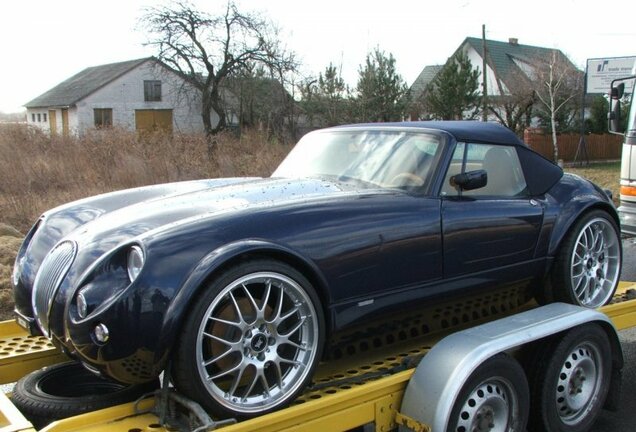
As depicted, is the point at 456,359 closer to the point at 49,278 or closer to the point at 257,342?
the point at 257,342

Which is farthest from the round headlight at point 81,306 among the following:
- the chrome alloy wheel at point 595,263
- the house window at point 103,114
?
the house window at point 103,114

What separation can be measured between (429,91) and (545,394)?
28.2m

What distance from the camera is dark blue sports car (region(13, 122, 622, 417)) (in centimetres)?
243

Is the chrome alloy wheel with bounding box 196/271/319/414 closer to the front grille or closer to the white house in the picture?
the front grille

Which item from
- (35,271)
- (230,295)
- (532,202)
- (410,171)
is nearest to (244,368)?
(230,295)

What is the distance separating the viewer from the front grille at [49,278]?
2686 mm

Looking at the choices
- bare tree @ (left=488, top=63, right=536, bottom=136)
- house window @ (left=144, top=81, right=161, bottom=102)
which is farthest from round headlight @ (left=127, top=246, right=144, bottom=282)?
house window @ (left=144, top=81, right=161, bottom=102)

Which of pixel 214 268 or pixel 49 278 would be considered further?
pixel 49 278

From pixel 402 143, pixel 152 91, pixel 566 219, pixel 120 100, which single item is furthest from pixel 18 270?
pixel 152 91

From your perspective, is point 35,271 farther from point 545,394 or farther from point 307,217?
point 545,394

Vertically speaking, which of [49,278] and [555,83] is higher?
[555,83]

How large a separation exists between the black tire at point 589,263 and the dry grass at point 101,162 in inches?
290

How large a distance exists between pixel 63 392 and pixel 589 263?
3.42 m

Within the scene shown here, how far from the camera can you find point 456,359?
9.60 feet
